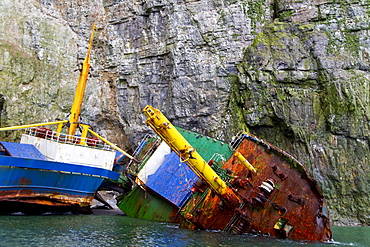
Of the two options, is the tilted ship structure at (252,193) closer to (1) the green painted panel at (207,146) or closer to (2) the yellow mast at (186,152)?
(2) the yellow mast at (186,152)

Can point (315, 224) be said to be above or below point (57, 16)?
below

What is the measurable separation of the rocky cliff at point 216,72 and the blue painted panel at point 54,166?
9.81 meters

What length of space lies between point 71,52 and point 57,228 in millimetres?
23352

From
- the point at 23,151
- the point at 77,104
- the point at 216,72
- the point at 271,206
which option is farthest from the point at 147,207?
the point at 216,72

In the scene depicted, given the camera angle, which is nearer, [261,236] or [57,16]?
[261,236]

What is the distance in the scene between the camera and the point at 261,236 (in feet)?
41.8

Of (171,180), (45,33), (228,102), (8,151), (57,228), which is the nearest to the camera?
(57,228)

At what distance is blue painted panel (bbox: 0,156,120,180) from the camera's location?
50.2ft

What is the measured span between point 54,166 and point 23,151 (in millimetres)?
1809

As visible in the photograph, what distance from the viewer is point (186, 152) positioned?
12.5m

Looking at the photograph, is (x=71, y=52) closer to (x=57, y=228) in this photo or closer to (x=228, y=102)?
(x=228, y=102)

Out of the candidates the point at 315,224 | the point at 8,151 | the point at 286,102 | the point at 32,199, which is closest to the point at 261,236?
the point at 315,224

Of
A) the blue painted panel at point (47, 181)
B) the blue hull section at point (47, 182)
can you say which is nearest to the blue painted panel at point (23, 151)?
the blue hull section at point (47, 182)

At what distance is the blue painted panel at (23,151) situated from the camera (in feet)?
53.6
